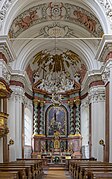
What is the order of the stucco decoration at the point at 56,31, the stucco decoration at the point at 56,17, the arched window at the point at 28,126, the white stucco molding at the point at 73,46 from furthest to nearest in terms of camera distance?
the arched window at the point at 28,126 → the white stucco molding at the point at 73,46 → the stucco decoration at the point at 56,31 → the stucco decoration at the point at 56,17

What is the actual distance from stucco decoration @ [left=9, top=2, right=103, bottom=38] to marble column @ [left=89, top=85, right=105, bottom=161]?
334cm

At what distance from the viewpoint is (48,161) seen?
81.2ft

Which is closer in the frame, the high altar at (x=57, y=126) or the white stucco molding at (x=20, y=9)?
the white stucco molding at (x=20, y=9)

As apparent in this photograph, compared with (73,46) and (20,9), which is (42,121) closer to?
(73,46)

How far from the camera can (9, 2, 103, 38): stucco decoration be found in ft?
56.6

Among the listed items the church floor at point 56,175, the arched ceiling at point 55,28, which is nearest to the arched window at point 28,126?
the arched ceiling at point 55,28

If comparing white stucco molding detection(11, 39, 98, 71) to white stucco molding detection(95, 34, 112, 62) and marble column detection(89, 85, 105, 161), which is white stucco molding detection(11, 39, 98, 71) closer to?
marble column detection(89, 85, 105, 161)

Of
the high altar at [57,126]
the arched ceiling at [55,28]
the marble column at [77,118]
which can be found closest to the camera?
the arched ceiling at [55,28]

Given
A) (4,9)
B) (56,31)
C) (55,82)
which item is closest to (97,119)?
(55,82)

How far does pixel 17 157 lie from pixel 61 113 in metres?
9.05

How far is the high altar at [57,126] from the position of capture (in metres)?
26.1

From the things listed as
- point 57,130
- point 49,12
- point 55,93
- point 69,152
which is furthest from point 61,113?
point 49,12

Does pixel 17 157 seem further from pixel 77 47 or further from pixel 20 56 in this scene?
pixel 77 47

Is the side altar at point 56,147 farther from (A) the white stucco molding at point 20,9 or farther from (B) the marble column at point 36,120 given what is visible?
(A) the white stucco molding at point 20,9
